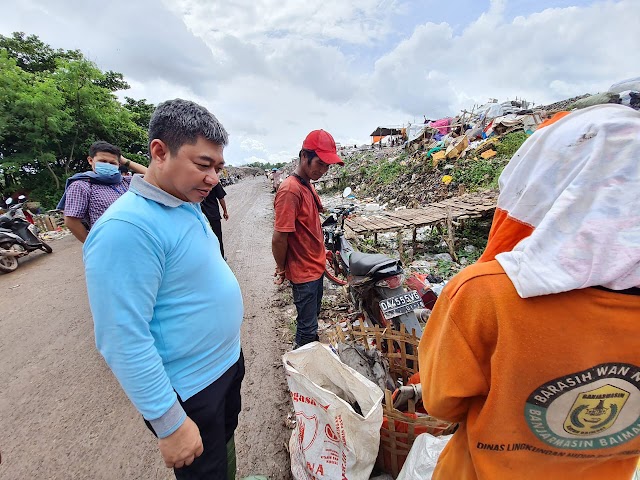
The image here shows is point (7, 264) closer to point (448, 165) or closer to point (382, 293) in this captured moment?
point (382, 293)

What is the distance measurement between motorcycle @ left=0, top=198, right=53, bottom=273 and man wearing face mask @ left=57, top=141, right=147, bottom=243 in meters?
4.75

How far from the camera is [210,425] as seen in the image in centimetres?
139

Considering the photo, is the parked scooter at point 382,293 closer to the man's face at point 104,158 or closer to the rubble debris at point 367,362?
the rubble debris at point 367,362

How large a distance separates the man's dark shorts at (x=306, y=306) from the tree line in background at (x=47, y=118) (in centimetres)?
1353

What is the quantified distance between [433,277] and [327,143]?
3137 mm

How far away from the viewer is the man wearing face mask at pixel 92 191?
9.77 feet

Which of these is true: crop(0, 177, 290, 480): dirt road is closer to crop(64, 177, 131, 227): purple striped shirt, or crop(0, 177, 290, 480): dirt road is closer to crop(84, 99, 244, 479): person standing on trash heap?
crop(84, 99, 244, 479): person standing on trash heap

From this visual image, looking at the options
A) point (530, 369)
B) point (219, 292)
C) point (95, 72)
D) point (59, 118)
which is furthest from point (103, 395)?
point (95, 72)

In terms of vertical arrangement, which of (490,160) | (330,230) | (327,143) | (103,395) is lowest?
(103,395)

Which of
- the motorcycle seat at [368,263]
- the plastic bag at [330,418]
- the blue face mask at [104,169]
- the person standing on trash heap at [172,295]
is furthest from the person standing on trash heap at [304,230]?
the blue face mask at [104,169]

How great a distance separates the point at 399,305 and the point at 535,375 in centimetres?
227

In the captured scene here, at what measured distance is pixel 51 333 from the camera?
383 centimetres

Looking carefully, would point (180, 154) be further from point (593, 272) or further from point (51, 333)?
point (51, 333)

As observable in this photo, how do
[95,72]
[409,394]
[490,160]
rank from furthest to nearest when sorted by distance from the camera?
[95,72] < [490,160] < [409,394]
